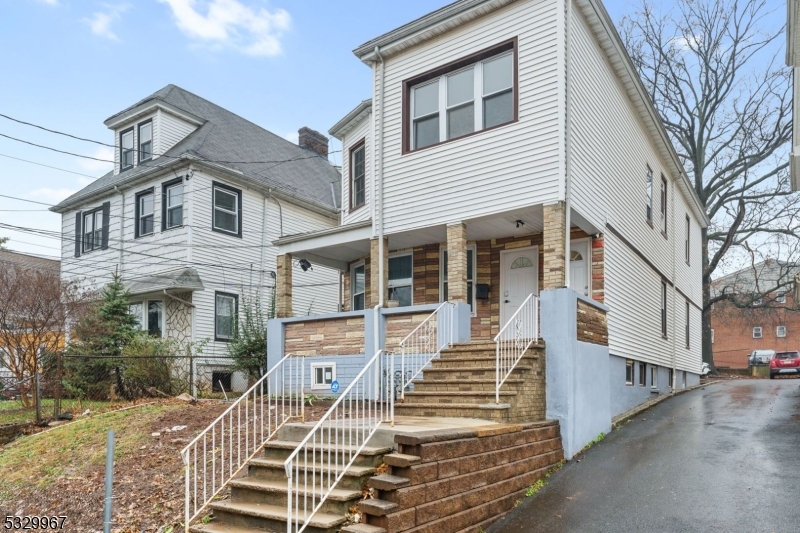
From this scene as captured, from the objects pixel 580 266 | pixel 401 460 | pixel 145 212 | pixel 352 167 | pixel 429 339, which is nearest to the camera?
pixel 401 460

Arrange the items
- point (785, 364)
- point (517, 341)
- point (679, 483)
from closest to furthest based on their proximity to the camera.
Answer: point (679, 483) < point (517, 341) < point (785, 364)

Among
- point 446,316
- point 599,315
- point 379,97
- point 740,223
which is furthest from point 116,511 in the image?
point 740,223

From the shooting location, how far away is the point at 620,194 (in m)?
13.0

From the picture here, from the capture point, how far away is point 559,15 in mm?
10258

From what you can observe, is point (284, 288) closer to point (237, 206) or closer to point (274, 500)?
point (237, 206)

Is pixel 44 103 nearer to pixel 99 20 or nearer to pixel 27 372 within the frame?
pixel 99 20

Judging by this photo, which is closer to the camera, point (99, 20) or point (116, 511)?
point (116, 511)

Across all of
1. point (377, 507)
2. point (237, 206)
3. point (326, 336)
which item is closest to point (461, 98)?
point (326, 336)

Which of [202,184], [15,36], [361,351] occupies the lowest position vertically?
[361,351]

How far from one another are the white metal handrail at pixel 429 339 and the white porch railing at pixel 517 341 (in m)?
1.34

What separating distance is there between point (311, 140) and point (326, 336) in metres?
14.5

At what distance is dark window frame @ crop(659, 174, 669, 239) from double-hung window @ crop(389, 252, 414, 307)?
705 cm

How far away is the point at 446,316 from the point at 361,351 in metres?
2.09

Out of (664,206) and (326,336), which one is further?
(664,206)
